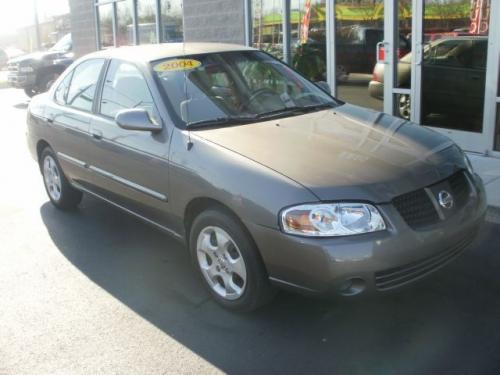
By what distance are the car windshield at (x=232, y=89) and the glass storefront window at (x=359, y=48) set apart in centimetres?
340

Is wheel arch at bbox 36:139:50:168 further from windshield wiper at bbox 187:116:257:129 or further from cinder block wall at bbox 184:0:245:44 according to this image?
cinder block wall at bbox 184:0:245:44

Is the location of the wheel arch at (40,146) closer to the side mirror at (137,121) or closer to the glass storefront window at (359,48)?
the side mirror at (137,121)

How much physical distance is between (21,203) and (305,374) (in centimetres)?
433

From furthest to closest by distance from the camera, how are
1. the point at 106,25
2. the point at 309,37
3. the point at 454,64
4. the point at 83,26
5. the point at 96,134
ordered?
the point at 83,26
the point at 106,25
the point at 309,37
the point at 454,64
the point at 96,134

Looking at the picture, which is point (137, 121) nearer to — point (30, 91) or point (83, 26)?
point (83, 26)

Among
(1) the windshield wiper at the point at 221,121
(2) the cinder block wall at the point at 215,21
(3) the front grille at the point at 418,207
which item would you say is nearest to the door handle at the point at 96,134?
(1) the windshield wiper at the point at 221,121

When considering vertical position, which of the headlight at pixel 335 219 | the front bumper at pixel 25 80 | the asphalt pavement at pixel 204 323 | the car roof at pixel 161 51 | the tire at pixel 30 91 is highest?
the car roof at pixel 161 51

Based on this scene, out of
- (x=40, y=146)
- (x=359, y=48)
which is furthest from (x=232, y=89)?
(x=359, y=48)

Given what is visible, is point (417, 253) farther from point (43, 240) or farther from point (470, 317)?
point (43, 240)

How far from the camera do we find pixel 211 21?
35.0 feet

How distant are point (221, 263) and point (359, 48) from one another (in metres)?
5.44

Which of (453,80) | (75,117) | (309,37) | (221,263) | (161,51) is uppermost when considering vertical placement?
(309,37)

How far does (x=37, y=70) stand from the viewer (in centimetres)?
1550

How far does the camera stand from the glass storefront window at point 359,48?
7.86 metres
